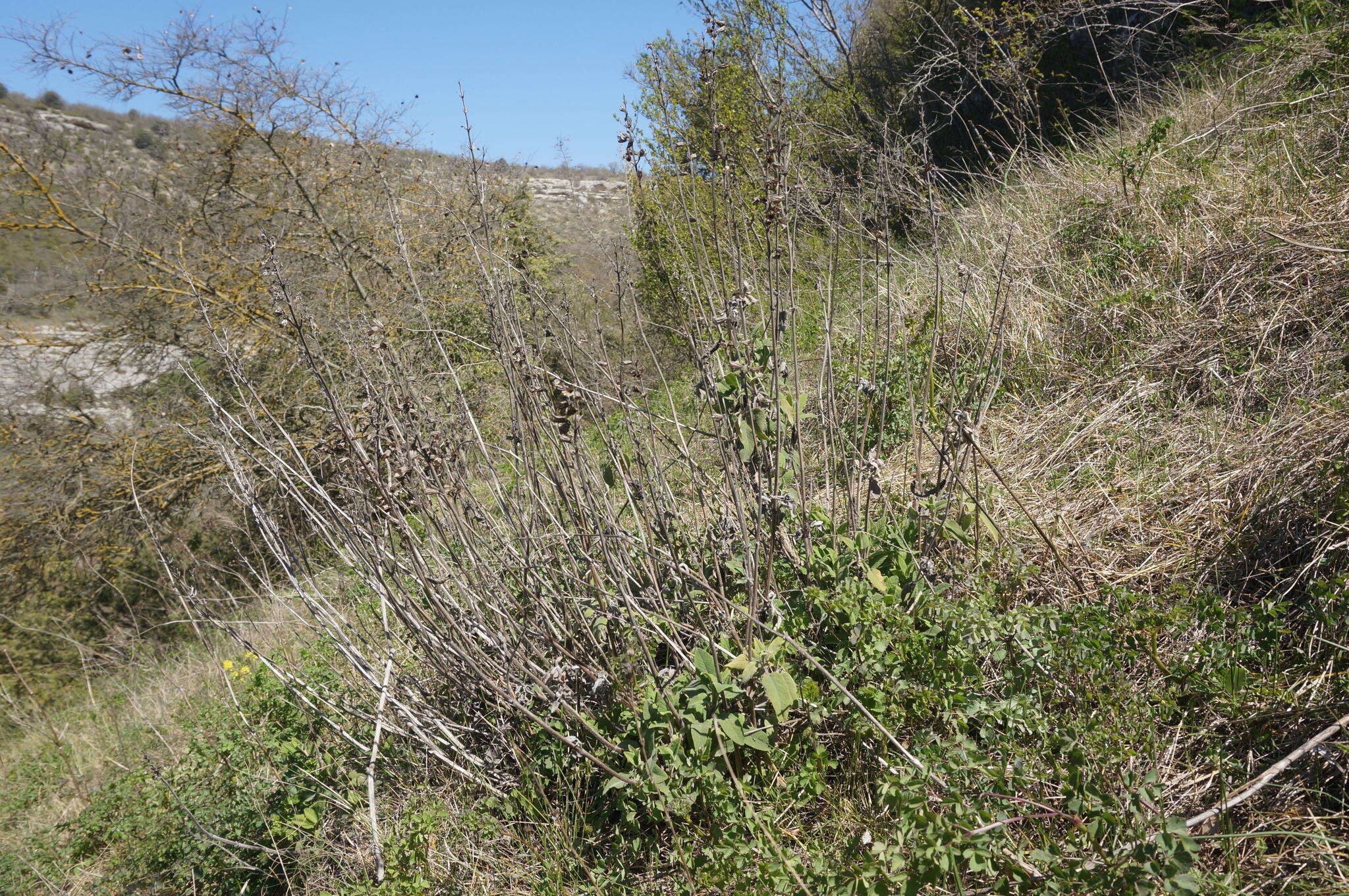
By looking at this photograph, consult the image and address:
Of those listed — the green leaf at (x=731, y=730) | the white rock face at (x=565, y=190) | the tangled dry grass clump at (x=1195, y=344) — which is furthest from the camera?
the white rock face at (x=565, y=190)

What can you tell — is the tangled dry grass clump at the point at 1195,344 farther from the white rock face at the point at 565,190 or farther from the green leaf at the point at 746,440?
the white rock face at the point at 565,190

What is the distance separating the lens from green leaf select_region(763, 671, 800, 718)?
1775 mm

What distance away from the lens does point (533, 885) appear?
2072 millimetres

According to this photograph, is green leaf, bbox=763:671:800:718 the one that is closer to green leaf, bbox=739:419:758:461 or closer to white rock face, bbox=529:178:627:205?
green leaf, bbox=739:419:758:461

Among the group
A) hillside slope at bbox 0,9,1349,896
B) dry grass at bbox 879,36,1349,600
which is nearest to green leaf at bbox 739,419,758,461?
hillside slope at bbox 0,9,1349,896

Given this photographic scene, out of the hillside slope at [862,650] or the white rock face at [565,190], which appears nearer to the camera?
the hillside slope at [862,650]

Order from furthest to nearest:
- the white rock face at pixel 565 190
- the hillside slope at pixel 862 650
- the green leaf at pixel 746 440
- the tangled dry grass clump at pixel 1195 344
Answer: the white rock face at pixel 565 190
the tangled dry grass clump at pixel 1195 344
the green leaf at pixel 746 440
the hillside slope at pixel 862 650

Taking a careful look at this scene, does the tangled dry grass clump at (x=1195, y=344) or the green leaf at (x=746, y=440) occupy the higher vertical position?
the green leaf at (x=746, y=440)

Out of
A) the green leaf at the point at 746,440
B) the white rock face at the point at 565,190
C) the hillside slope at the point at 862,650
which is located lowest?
the hillside slope at the point at 862,650

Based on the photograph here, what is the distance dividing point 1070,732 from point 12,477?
38.9 feet

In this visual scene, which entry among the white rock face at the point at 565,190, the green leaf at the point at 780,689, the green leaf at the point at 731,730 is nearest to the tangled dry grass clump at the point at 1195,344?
the green leaf at the point at 780,689

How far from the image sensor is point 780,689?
5.91ft

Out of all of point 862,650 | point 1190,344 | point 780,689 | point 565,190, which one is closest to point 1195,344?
point 1190,344

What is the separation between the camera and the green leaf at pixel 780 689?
5.83 ft
